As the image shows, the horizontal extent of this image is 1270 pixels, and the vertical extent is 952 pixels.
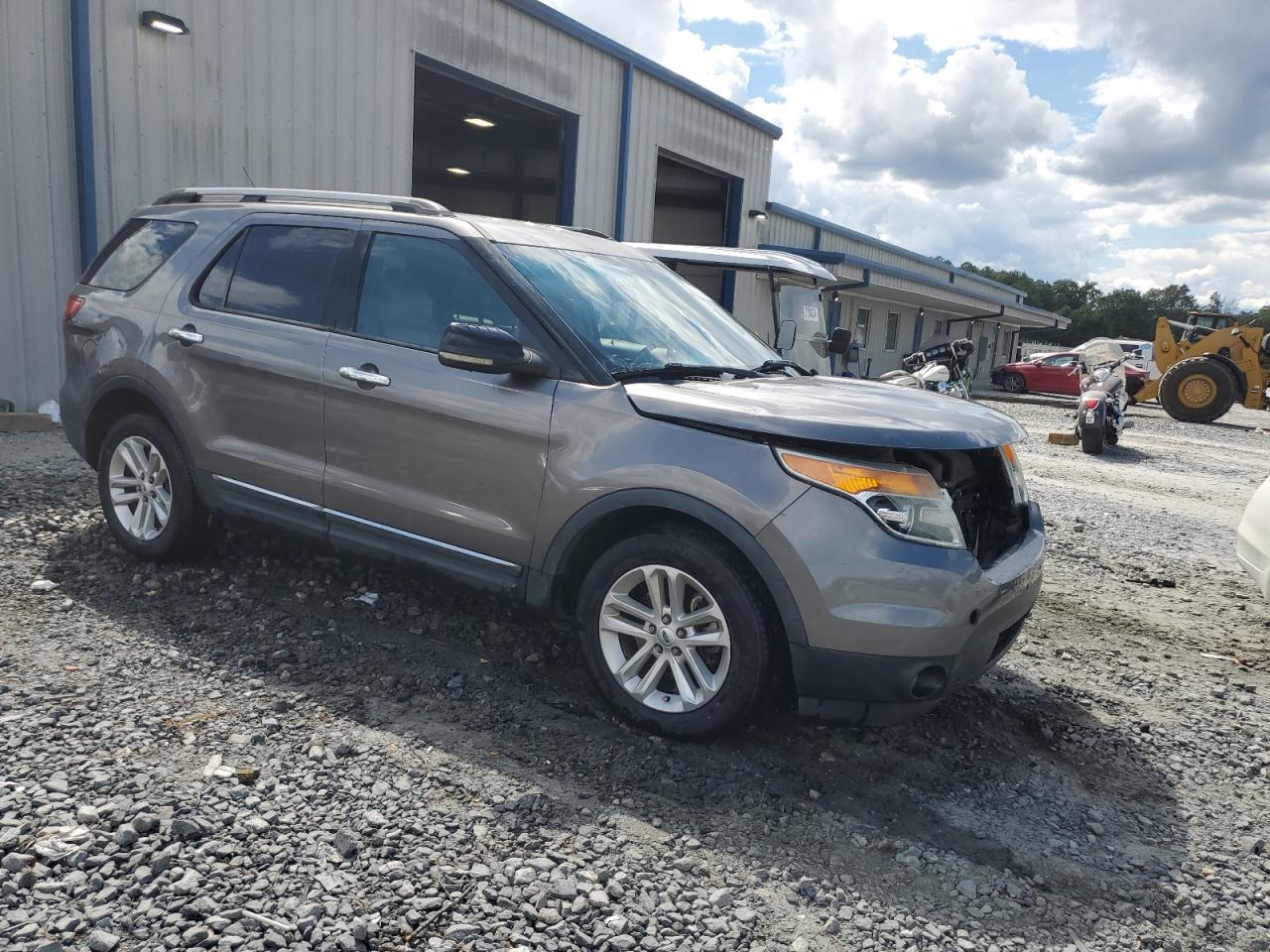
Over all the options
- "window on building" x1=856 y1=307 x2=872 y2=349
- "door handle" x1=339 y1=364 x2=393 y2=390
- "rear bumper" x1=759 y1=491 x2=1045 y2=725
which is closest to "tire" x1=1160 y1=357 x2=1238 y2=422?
"window on building" x1=856 y1=307 x2=872 y2=349

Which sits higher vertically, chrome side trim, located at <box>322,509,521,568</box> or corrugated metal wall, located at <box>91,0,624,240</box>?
corrugated metal wall, located at <box>91,0,624,240</box>

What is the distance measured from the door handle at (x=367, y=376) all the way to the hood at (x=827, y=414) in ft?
3.64

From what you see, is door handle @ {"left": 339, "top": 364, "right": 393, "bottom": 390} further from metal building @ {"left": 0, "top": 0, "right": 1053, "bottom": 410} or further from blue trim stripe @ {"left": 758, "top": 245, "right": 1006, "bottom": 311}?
blue trim stripe @ {"left": 758, "top": 245, "right": 1006, "bottom": 311}

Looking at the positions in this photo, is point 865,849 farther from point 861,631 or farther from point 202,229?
point 202,229

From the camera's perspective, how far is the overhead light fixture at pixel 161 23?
8.63 metres

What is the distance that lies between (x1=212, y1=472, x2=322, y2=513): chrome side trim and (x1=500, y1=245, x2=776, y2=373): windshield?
1429mm

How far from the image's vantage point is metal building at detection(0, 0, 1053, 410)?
8266mm

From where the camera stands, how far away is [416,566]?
394cm

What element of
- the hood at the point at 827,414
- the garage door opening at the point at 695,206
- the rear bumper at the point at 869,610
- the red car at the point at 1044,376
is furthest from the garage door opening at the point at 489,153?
the red car at the point at 1044,376

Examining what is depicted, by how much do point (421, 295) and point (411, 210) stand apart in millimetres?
532

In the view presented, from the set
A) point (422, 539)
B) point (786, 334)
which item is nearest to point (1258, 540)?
point (422, 539)

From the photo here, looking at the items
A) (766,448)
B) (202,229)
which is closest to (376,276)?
(202,229)

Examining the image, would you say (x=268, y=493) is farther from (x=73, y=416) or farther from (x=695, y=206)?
(x=695, y=206)

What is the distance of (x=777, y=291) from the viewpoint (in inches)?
434
